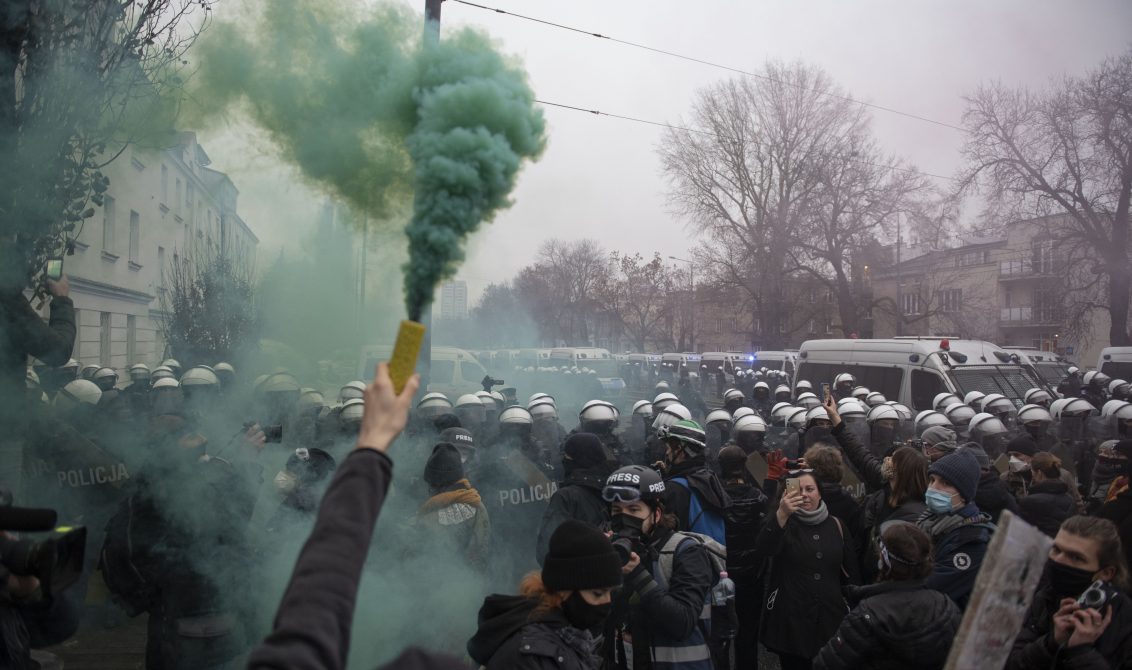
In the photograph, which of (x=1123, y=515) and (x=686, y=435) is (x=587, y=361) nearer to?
(x=686, y=435)

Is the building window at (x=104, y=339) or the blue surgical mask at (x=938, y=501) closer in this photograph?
the blue surgical mask at (x=938, y=501)

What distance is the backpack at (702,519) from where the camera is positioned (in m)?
4.39

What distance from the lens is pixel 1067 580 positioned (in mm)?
3031

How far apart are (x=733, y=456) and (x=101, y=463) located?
4.47m

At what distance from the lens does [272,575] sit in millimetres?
4098

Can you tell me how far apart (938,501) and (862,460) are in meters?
1.48

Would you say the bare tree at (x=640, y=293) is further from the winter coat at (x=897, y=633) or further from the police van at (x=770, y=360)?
the winter coat at (x=897, y=633)

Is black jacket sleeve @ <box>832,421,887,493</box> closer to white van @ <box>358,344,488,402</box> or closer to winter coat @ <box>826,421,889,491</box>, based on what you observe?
winter coat @ <box>826,421,889,491</box>

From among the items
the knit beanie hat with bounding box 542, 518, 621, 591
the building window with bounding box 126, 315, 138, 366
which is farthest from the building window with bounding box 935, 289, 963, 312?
the knit beanie hat with bounding box 542, 518, 621, 591

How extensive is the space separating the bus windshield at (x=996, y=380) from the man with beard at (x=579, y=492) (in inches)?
318

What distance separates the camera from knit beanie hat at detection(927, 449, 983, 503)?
12.8 ft

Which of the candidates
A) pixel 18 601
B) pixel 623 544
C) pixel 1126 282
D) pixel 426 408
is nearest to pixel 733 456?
pixel 623 544

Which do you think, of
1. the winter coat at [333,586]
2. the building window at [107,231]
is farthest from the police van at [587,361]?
the winter coat at [333,586]

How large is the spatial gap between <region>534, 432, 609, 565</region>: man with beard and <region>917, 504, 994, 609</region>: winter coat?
1.74 m
